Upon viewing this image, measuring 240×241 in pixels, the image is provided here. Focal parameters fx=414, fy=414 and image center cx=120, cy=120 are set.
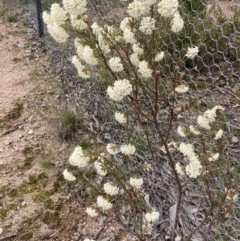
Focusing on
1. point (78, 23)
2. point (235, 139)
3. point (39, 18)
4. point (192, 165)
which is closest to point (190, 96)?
point (235, 139)

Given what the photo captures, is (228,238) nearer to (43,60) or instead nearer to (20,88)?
(20,88)

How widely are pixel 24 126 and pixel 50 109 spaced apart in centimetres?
27

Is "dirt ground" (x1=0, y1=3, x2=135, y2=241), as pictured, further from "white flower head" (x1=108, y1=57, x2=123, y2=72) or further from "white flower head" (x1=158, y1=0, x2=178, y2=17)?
"white flower head" (x1=158, y1=0, x2=178, y2=17)

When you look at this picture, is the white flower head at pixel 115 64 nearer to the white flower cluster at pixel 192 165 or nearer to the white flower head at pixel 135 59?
the white flower head at pixel 135 59

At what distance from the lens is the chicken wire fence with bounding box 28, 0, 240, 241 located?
7.32 feet

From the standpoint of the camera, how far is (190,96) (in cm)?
256

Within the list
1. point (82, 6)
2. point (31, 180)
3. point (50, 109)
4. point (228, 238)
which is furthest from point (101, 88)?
point (82, 6)

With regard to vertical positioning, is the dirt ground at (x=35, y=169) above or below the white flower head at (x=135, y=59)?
below

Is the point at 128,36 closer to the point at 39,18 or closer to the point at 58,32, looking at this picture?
the point at 58,32

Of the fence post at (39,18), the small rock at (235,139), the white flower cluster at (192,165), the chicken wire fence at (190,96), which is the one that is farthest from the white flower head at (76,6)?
the fence post at (39,18)

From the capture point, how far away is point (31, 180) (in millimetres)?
2930

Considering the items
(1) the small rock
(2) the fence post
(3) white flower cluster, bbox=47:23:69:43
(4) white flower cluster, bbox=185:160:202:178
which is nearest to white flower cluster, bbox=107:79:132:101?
(3) white flower cluster, bbox=47:23:69:43

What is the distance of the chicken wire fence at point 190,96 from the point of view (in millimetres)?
2230

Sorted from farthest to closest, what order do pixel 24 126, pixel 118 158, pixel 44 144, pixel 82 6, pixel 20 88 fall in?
1. pixel 20 88
2. pixel 24 126
3. pixel 44 144
4. pixel 118 158
5. pixel 82 6
